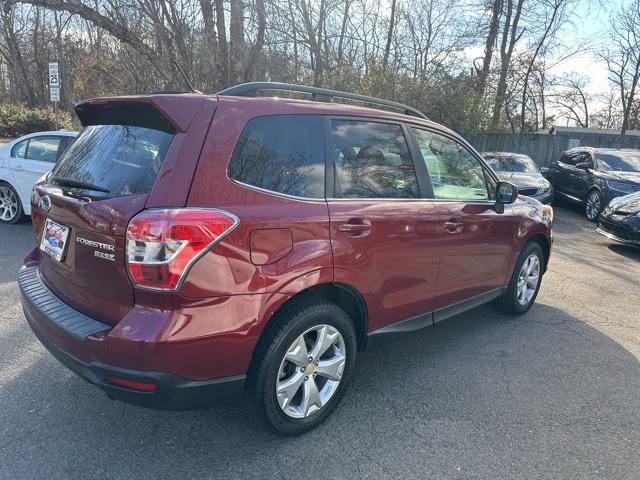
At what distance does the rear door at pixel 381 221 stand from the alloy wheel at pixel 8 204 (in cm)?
668

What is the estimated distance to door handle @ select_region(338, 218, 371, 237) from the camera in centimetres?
269

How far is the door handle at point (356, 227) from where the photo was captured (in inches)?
106

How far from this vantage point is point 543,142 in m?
18.9

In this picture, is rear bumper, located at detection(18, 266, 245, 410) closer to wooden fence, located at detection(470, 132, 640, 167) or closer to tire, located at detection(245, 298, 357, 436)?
tire, located at detection(245, 298, 357, 436)

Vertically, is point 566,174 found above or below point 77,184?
below

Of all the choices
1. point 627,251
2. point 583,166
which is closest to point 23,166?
point 627,251

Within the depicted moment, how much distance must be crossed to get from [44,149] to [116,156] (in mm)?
5989

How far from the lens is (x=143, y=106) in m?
2.44

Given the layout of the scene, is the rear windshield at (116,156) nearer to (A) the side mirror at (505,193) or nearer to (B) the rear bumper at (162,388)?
(B) the rear bumper at (162,388)

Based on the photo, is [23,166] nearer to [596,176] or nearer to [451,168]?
[451,168]

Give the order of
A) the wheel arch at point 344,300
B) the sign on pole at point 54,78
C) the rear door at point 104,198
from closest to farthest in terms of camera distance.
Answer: the rear door at point 104,198
the wheel arch at point 344,300
the sign on pole at point 54,78

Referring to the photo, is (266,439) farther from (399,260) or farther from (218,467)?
(399,260)

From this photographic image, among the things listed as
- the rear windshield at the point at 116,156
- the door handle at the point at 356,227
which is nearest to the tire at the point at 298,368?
the door handle at the point at 356,227

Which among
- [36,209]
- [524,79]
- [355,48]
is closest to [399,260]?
[36,209]
